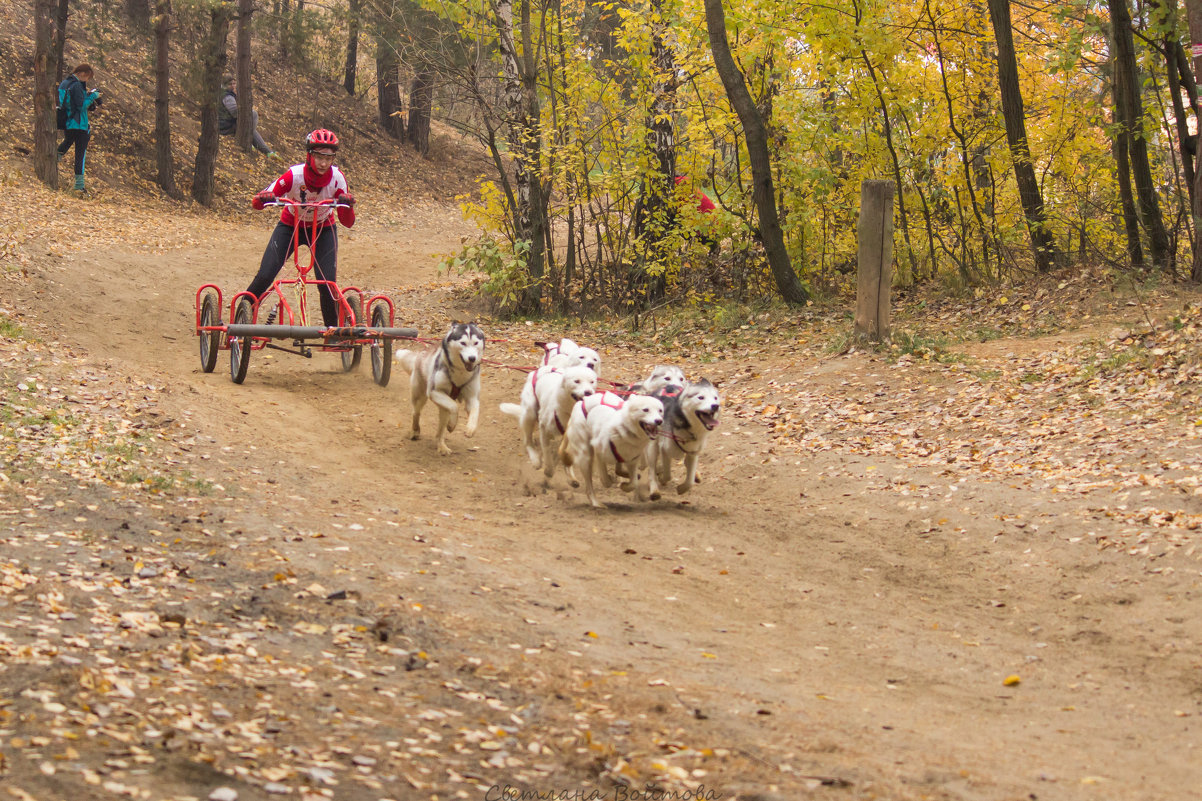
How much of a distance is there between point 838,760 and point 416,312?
14.3m

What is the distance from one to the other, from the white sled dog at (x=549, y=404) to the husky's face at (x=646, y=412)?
59cm

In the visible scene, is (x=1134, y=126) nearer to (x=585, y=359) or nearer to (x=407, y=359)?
(x=585, y=359)

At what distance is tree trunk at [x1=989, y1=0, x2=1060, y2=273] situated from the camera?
1480cm

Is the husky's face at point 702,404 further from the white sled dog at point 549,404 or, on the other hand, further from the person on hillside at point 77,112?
the person on hillside at point 77,112

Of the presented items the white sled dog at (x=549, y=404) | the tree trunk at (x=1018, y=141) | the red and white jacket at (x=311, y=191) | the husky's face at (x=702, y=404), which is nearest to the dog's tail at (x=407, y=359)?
the white sled dog at (x=549, y=404)

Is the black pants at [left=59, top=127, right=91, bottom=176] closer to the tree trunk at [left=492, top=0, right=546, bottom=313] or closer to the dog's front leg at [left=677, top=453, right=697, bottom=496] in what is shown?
the tree trunk at [left=492, top=0, right=546, bottom=313]

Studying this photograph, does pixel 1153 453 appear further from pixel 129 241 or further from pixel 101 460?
pixel 129 241

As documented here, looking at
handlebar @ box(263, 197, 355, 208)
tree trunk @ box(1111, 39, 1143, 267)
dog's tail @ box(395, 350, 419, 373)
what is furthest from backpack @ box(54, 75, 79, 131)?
tree trunk @ box(1111, 39, 1143, 267)

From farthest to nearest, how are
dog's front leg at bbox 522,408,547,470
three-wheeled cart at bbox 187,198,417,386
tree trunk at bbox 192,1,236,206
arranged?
tree trunk at bbox 192,1,236,206 < three-wheeled cart at bbox 187,198,417,386 < dog's front leg at bbox 522,408,547,470

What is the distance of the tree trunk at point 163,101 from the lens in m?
23.8

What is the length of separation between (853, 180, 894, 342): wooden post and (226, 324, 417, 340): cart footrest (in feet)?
17.7

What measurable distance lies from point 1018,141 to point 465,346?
9.29m

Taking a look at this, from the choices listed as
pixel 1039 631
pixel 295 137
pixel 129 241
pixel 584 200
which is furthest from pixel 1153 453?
pixel 295 137

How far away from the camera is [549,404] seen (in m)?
8.94
